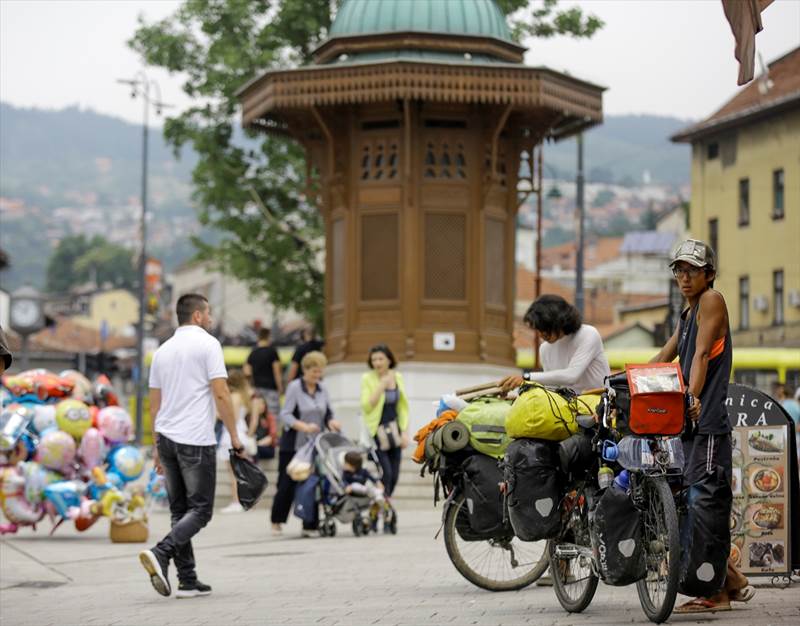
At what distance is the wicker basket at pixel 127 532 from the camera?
1905cm

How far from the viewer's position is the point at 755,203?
67.2 m

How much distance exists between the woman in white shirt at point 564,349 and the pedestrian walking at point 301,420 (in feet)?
25.2

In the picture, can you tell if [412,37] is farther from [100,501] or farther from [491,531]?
[491,531]

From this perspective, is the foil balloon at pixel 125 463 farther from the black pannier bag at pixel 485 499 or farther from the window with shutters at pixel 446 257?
the window with shutters at pixel 446 257

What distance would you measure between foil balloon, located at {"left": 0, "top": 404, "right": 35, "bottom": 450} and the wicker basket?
4.18 feet

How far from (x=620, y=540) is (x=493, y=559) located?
9.07ft

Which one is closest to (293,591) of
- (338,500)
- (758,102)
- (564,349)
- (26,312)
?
(564,349)

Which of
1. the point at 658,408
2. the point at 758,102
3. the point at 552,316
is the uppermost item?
the point at 758,102

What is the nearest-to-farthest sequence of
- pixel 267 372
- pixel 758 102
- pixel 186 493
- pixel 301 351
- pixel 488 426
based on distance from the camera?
pixel 488 426 → pixel 186 493 → pixel 301 351 → pixel 267 372 → pixel 758 102

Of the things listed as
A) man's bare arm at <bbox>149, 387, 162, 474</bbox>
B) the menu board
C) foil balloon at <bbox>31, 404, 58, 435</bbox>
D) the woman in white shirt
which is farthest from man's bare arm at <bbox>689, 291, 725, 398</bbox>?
foil balloon at <bbox>31, 404, 58, 435</bbox>

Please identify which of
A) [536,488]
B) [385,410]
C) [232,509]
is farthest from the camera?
[232,509]

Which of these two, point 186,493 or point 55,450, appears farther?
point 55,450

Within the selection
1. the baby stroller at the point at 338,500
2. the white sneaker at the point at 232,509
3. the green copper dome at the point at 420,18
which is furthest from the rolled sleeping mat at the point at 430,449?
the green copper dome at the point at 420,18

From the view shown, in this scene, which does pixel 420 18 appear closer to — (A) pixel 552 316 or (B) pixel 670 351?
(A) pixel 552 316
